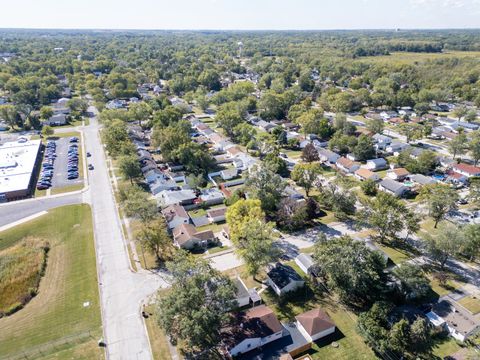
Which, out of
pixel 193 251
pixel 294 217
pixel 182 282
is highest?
pixel 182 282

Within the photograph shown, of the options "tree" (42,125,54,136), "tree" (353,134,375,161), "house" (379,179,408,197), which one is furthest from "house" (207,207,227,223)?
"tree" (42,125,54,136)

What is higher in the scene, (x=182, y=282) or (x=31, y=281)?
(x=182, y=282)

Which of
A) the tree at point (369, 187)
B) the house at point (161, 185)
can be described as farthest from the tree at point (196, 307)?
the tree at point (369, 187)

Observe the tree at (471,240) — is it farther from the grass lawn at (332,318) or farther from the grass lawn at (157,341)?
the grass lawn at (157,341)

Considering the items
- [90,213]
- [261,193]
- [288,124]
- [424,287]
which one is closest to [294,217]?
[261,193]

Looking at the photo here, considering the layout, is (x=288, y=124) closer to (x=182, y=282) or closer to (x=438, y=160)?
(x=438, y=160)

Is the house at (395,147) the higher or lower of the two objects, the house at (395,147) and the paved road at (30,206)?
the higher
